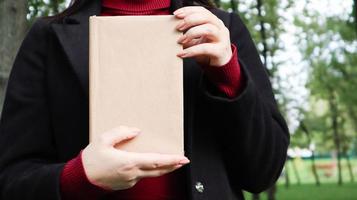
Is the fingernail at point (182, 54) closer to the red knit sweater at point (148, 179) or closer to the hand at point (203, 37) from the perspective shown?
the hand at point (203, 37)

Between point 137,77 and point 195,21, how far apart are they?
21cm

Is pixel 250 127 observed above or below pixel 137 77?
below

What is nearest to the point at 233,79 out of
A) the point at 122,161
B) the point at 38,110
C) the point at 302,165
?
the point at 122,161

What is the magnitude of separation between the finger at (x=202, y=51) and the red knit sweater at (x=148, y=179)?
0.18 feet

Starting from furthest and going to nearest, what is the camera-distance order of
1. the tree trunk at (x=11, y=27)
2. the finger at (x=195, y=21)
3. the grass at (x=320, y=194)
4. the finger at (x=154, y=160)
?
the grass at (x=320, y=194), the tree trunk at (x=11, y=27), the finger at (x=195, y=21), the finger at (x=154, y=160)

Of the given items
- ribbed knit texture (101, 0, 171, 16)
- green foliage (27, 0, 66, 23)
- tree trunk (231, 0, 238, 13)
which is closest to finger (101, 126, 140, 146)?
ribbed knit texture (101, 0, 171, 16)

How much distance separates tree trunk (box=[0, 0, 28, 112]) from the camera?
5.52 m

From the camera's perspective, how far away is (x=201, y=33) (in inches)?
70.1

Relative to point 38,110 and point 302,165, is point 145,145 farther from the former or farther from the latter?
point 302,165

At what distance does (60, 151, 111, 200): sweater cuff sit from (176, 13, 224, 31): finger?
0.42m

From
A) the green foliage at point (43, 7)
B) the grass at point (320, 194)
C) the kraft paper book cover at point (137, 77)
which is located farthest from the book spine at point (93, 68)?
the grass at point (320, 194)

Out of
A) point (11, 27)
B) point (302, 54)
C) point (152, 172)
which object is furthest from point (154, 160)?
point (302, 54)

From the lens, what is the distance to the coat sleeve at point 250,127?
1889 mm

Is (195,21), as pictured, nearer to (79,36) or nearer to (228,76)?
(228,76)
